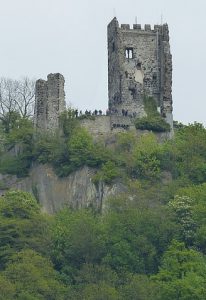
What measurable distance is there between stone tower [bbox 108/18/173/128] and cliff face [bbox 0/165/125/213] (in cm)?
660

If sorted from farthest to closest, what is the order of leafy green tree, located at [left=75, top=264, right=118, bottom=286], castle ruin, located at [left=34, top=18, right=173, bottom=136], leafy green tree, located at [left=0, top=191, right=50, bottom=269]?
castle ruin, located at [left=34, top=18, right=173, bottom=136] < leafy green tree, located at [left=0, top=191, right=50, bottom=269] < leafy green tree, located at [left=75, top=264, right=118, bottom=286]

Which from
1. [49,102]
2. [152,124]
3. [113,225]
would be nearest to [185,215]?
[113,225]

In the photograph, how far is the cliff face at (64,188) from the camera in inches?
3450

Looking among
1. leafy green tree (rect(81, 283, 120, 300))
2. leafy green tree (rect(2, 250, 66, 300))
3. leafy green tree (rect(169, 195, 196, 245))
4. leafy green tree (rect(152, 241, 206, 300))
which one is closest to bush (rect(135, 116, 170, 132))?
leafy green tree (rect(169, 195, 196, 245))

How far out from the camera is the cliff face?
287 feet

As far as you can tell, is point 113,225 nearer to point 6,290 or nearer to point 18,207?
point 18,207

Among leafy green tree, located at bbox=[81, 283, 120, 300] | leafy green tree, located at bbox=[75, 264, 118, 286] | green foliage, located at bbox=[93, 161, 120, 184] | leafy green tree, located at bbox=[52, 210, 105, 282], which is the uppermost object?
green foliage, located at bbox=[93, 161, 120, 184]

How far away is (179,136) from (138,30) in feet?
23.5

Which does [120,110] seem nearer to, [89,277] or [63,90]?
[63,90]

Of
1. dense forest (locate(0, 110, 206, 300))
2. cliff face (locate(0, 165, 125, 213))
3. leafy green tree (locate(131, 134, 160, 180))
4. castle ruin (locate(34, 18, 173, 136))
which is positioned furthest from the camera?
castle ruin (locate(34, 18, 173, 136))

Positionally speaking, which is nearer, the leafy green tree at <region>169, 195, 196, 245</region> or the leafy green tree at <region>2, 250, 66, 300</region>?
the leafy green tree at <region>2, 250, 66, 300</region>

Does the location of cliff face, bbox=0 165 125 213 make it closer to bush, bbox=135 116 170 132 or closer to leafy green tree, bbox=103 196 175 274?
leafy green tree, bbox=103 196 175 274

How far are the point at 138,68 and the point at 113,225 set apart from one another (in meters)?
14.2

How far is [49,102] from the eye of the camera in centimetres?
9144
